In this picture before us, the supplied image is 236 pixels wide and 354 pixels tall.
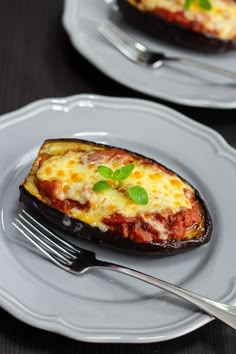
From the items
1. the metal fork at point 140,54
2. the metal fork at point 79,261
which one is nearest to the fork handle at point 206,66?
the metal fork at point 140,54

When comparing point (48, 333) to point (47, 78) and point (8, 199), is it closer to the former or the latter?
point (8, 199)

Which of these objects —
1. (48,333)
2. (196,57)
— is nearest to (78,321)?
(48,333)

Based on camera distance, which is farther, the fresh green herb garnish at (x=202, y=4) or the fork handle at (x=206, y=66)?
the fresh green herb garnish at (x=202, y=4)

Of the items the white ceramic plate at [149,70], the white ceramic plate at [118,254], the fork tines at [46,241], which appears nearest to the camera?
the white ceramic plate at [118,254]

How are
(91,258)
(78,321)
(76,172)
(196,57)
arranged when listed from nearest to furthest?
1. (78,321)
2. (91,258)
3. (76,172)
4. (196,57)

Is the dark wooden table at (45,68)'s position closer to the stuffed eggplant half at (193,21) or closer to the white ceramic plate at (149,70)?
the white ceramic plate at (149,70)

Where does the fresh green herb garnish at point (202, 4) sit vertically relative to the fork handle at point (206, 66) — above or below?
above

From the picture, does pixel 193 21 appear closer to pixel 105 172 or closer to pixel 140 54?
pixel 140 54
